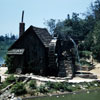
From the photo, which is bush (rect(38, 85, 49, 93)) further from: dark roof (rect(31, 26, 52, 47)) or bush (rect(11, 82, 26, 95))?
dark roof (rect(31, 26, 52, 47))

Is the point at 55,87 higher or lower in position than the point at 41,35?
lower

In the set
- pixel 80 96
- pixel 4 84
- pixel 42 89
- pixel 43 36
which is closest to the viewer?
pixel 80 96

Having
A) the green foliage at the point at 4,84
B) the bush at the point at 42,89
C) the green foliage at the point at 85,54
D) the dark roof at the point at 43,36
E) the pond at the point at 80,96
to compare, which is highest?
the dark roof at the point at 43,36

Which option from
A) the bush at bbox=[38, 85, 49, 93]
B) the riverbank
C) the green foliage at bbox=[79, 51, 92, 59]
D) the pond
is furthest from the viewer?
the green foliage at bbox=[79, 51, 92, 59]

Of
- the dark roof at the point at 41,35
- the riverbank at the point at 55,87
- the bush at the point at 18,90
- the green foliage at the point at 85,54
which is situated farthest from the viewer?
the green foliage at the point at 85,54

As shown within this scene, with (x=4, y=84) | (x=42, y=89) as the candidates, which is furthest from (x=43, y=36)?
(x=42, y=89)

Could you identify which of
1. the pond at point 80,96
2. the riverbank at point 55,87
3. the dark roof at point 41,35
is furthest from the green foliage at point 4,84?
the dark roof at point 41,35

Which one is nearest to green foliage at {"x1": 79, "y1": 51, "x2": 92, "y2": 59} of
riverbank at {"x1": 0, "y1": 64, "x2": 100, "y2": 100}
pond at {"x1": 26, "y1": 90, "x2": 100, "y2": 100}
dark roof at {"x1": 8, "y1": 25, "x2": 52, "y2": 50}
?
dark roof at {"x1": 8, "y1": 25, "x2": 52, "y2": 50}

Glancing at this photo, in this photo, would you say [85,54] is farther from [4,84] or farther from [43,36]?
[4,84]

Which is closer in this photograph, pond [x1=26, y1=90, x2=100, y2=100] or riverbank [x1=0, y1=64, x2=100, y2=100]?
pond [x1=26, y1=90, x2=100, y2=100]

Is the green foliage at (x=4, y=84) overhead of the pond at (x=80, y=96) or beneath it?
overhead

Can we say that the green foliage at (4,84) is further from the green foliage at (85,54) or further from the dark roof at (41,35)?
the green foliage at (85,54)

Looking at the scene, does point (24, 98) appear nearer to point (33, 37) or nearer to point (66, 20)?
point (33, 37)

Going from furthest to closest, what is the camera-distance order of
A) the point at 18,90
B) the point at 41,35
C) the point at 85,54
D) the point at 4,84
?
the point at 85,54, the point at 41,35, the point at 4,84, the point at 18,90
